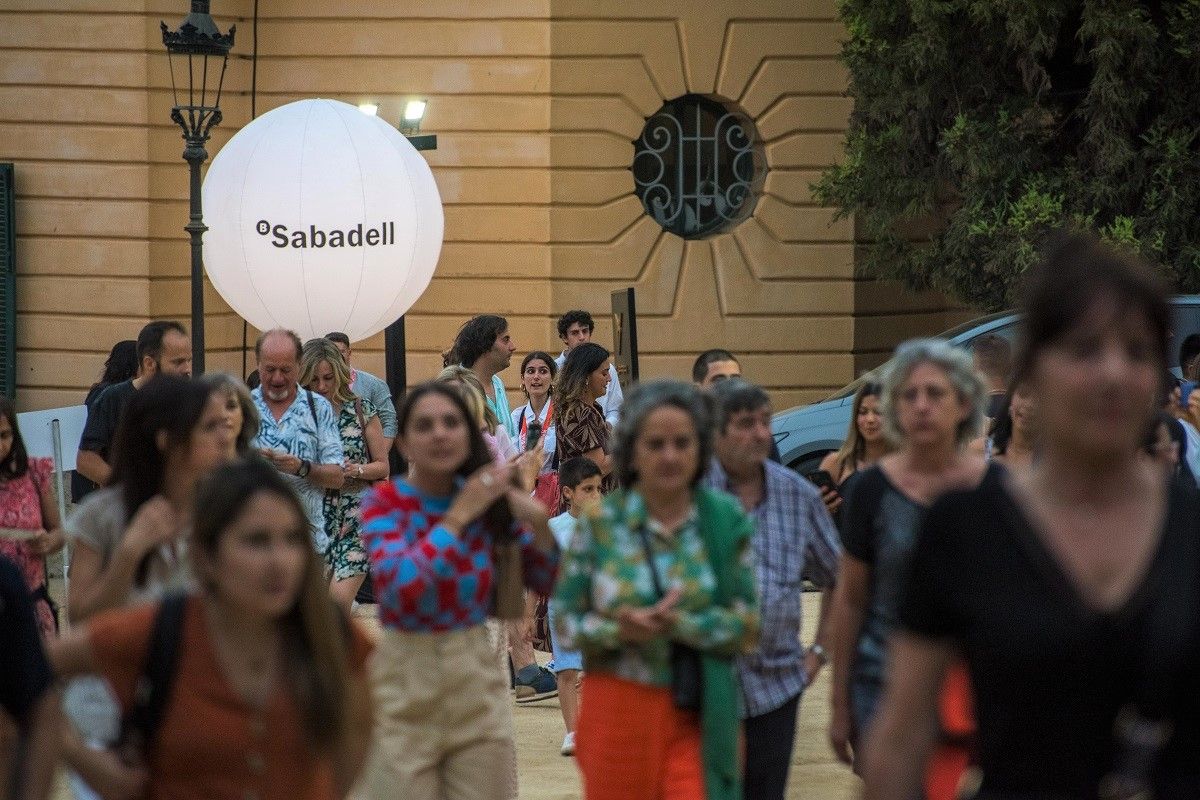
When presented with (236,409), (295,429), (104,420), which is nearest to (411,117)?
(295,429)

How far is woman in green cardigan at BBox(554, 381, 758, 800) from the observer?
4.80 meters

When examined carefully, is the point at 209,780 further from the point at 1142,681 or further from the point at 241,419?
the point at 241,419

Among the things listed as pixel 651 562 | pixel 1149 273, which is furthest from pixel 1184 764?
pixel 651 562

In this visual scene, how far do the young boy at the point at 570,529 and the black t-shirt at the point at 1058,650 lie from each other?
5.10 meters

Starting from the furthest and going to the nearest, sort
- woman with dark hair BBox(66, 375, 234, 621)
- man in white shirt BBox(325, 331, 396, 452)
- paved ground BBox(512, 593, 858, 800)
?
man in white shirt BBox(325, 331, 396, 452) < paved ground BBox(512, 593, 858, 800) < woman with dark hair BBox(66, 375, 234, 621)

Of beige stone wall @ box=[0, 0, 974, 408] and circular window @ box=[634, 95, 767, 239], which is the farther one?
circular window @ box=[634, 95, 767, 239]

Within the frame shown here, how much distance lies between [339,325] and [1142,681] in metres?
8.20

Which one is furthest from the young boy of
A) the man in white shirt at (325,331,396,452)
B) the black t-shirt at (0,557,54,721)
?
the black t-shirt at (0,557,54,721)

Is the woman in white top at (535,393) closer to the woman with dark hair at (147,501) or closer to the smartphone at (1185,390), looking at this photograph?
the smartphone at (1185,390)

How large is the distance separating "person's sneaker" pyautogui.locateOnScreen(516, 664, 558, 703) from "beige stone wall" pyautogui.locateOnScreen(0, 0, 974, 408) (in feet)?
28.9

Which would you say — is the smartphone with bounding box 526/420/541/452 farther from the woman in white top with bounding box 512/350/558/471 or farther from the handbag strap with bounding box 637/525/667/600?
the handbag strap with bounding box 637/525/667/600

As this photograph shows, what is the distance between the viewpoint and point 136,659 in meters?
3.55

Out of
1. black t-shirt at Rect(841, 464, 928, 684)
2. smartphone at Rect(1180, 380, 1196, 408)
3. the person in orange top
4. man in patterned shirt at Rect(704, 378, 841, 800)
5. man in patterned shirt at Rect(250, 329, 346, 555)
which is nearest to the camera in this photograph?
the person in orange top

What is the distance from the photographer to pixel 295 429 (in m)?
9.16
